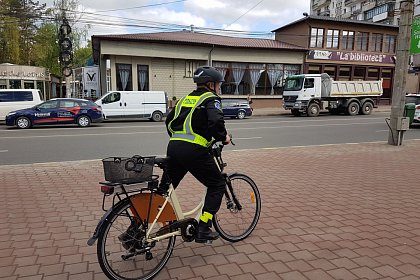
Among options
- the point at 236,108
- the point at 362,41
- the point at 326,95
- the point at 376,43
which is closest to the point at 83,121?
the point at 236,108

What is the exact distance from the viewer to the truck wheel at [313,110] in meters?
24.2

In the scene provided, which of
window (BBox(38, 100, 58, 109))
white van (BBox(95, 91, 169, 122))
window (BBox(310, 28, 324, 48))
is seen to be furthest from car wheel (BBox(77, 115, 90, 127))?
window (BBox(310, 28, 324, 48))

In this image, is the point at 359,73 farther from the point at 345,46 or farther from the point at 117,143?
the point at 117,143

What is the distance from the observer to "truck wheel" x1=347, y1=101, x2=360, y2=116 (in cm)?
2562

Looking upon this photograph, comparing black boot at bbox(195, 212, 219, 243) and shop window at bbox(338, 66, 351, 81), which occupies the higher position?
shop window at bbox(338, 66, 351, 81)

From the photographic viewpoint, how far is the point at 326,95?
2475 centimetres

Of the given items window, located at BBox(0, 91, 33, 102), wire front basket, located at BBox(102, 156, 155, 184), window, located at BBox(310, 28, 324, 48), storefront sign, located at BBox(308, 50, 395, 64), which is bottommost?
wire front basket, located at BBox(102, 156, 155, 184)

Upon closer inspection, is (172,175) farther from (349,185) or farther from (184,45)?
(184,45)

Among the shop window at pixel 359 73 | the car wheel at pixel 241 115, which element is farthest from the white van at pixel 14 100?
the shop window at pixel 359 73

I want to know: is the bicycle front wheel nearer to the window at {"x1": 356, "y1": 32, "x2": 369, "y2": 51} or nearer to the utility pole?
the utility pole

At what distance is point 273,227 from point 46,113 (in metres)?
14.9

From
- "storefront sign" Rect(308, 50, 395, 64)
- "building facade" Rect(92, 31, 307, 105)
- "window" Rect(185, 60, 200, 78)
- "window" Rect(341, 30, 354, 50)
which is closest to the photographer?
"building facade" Rect(92, 31, 307, 105)

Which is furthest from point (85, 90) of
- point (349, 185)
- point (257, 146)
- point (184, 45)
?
point (349, 185)

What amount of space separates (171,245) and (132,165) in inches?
36.5
